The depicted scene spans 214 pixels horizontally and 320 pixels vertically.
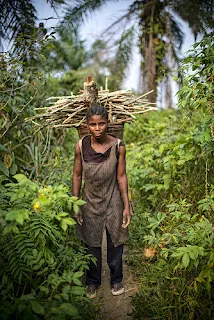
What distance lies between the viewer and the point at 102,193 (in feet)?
9.77

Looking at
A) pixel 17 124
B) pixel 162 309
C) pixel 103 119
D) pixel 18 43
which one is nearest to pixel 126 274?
pixel 162 309

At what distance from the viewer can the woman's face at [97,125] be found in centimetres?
279

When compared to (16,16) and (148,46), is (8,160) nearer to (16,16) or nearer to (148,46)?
(16,16)

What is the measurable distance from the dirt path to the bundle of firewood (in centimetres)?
154

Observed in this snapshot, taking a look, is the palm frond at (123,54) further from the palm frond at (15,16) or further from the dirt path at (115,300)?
the dirt path at (115,300)

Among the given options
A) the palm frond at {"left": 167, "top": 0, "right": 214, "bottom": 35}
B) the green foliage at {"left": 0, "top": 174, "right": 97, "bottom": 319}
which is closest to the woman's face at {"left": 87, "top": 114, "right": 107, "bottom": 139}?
the green foliage at {"left": 0, "top": 174, "right": 97, "bottom": 319}

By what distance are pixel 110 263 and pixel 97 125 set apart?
50.1 inches

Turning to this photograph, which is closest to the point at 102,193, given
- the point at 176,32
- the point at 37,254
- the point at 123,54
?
the point at 37,254

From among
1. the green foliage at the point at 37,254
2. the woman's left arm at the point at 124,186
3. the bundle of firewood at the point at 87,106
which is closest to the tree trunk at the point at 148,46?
the bundle of firewood at the point at 87,106

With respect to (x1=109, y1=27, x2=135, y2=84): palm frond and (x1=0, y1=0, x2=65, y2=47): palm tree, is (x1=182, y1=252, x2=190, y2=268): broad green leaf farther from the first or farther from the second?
(x1=109, y1=27, x2=135, y2=84): palm frond

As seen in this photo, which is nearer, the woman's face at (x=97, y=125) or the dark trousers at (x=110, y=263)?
the woman's face at (x=97, y=125)

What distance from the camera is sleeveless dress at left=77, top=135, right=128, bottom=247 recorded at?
2936mm

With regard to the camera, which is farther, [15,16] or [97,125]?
[15,16]

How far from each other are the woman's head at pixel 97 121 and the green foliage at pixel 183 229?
2.38 feet
